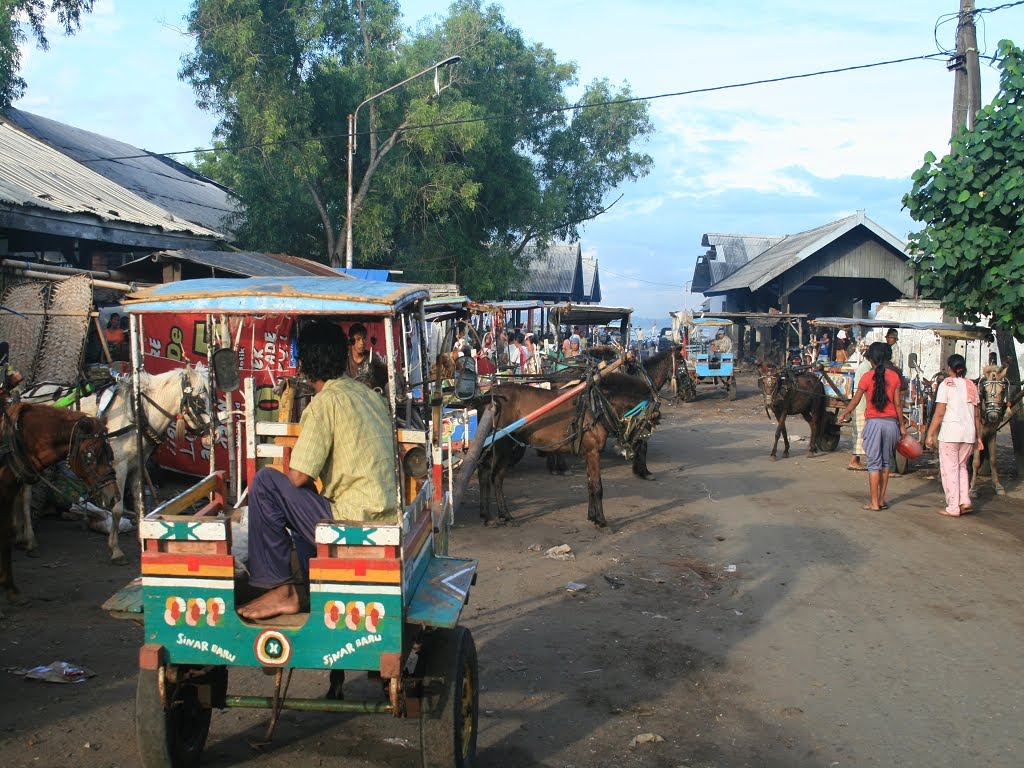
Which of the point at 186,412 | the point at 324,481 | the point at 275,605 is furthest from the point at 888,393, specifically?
the point at 275,605

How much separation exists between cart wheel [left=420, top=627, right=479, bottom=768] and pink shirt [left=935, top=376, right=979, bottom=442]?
872 centimetres

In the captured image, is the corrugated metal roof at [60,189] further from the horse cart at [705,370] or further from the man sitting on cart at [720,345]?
the man sitting on cart at [720,345]

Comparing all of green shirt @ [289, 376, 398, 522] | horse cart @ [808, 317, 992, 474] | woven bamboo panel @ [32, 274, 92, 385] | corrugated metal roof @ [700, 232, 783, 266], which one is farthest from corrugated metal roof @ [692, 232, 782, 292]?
green shirt @ [289, 376, 398, 522]

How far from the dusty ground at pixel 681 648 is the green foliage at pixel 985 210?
2866 mm

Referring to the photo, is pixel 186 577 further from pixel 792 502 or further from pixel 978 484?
pixel 978 484

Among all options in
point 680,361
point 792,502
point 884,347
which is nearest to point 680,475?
point 792,502

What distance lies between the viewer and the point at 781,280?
32.9 m

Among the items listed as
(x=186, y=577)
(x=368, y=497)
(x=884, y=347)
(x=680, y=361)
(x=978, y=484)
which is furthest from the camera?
(x=680, y=361)

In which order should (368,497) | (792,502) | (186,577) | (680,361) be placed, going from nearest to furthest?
(186,577)
(368,497)
(792,502)
(680,361)

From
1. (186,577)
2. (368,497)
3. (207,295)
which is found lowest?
(186,577)

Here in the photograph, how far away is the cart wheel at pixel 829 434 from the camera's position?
54.9ft

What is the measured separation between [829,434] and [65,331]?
13241 mm

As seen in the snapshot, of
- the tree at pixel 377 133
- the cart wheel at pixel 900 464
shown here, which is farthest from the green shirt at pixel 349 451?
the tree at pixel 377 133

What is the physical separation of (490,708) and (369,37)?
23.9 meters
